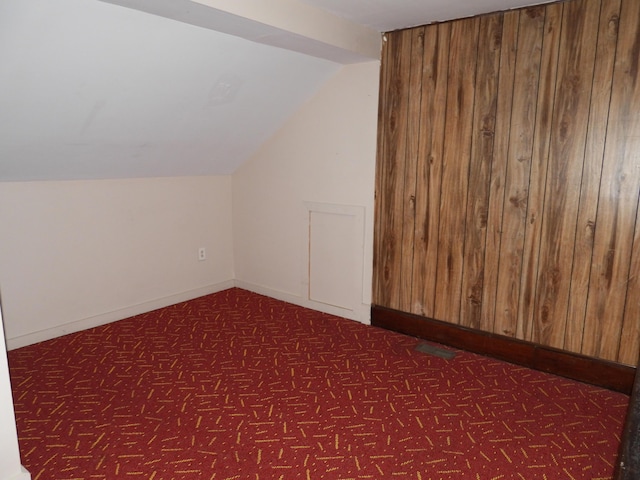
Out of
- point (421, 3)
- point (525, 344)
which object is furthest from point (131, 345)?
point (421, 3)

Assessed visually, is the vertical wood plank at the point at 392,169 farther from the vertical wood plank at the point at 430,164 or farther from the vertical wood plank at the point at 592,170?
the vertical wood plank at the point at 592,170

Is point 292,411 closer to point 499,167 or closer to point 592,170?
point 499,167

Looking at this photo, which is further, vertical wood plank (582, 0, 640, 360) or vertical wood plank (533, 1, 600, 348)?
Result: vertical wood plank (533, 1, 600, 348)

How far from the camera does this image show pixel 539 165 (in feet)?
9.48

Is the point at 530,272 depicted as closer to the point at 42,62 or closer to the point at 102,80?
the point at 102,80

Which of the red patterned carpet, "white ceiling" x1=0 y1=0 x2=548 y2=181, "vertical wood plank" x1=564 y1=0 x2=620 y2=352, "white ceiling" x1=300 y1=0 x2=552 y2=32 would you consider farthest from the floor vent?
"white ceiling" x1=300 y1=0 x2=552 y2=32

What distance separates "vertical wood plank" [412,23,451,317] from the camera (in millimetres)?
3176

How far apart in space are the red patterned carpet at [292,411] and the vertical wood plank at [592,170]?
43 cm

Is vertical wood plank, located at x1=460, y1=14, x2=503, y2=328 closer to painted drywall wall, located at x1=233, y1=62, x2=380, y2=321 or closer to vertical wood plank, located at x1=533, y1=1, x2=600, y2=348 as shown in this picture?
vertical wood plank, located at x1=533, y1=1, x2=600, y2=348

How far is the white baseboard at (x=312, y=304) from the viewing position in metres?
3.80

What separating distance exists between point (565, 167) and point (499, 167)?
0.38 meters

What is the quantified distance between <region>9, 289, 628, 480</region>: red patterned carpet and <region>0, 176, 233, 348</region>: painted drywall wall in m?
0.26

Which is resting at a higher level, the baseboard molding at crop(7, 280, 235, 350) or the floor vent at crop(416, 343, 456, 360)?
the baseboard molding at crop(7, 280, 235, 350)

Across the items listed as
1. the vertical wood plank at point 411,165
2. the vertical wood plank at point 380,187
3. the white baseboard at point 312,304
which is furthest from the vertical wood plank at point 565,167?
the white baseboard at point 312,304
